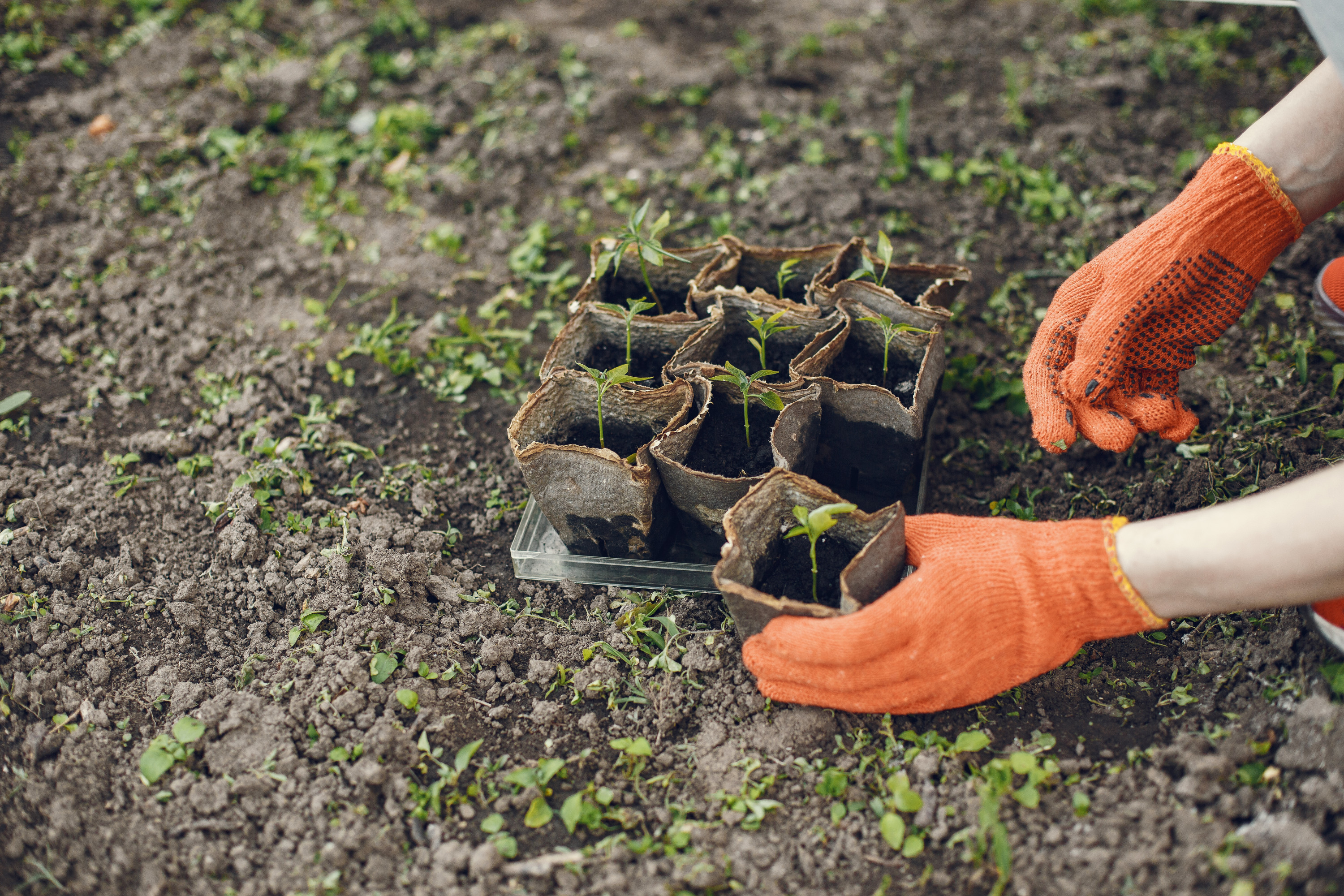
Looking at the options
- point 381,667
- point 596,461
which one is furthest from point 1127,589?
point 381,667

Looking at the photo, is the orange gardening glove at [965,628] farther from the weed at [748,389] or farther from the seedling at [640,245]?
the seedling at [640,245]

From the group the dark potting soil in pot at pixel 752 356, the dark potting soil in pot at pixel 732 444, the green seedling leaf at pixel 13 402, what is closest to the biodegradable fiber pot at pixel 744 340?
the dark potting soil in pot at pixel 752 356

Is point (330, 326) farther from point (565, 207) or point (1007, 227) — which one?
point (1007, 227)

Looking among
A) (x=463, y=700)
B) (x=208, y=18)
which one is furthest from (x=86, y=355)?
(x=208, y=18)

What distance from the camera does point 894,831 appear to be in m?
1.77

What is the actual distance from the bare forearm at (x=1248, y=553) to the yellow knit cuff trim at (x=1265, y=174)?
0.94 metres

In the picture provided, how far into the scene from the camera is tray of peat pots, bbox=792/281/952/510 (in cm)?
217

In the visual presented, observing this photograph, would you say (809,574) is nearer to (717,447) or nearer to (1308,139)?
(717,447)

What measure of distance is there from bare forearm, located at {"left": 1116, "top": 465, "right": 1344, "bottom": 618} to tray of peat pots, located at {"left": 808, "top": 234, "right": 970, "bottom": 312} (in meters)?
0.88

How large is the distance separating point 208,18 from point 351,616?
12.3 ft

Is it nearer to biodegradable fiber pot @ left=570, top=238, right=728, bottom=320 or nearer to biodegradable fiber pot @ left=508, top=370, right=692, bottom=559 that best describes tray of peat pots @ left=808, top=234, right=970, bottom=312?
biodegradable fiber pot @ left=570, top=238, right=728, bottom=320

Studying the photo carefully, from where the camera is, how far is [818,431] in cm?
228

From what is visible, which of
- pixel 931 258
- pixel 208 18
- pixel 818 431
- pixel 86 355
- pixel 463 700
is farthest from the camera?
pixel 208 18

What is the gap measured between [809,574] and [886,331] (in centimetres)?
67
